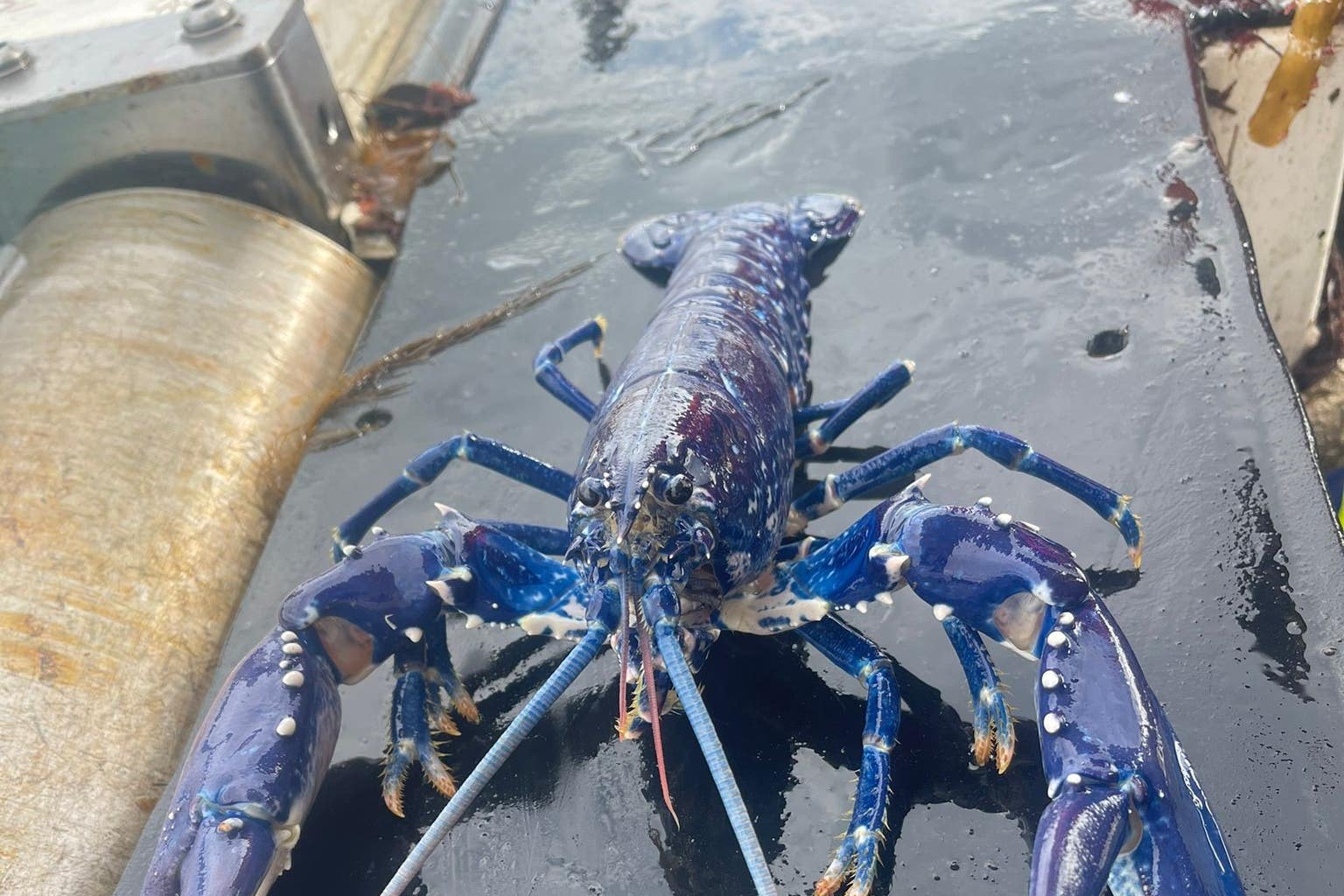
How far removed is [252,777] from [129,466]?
226 centimetres

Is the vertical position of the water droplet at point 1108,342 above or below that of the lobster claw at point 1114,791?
below

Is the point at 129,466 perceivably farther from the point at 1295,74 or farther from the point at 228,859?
the point at 1295,74

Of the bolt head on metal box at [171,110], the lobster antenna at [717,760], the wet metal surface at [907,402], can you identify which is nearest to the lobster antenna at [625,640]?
the lobster antenna at [717,760]

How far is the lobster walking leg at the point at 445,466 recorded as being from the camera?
3.62 metres

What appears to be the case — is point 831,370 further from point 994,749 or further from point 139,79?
point 139,79

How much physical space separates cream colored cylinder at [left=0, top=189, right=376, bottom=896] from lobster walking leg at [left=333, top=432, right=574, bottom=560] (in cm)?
83

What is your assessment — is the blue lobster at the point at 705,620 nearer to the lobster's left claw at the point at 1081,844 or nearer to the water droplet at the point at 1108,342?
the lobster's left claw at the point at 1081,844

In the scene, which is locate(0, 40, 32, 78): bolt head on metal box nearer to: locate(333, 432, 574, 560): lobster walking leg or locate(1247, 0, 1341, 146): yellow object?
locate(333, 432, 574, 560): lobster walking leg

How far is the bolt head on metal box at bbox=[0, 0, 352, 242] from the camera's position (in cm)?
513

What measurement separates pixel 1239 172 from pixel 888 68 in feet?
7.20

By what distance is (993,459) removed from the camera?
11.1ft

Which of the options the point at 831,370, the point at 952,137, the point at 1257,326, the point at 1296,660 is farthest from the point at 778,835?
the point at 952,137

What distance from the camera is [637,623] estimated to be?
263 centimetres

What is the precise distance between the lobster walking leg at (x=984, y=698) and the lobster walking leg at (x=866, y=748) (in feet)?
0.70
